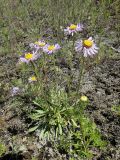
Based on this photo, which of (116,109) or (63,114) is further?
(116,109)

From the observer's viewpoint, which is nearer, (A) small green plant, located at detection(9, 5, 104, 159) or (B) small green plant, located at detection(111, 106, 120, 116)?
(A) small green plant, located at detection(9, 5, 104, 159)

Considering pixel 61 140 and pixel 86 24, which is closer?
pixel 61 140

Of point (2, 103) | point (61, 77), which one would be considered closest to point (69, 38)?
point (61, 77)

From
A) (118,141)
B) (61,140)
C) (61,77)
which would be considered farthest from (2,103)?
(118,141)

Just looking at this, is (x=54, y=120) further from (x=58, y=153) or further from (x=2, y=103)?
(x=2, y=103)

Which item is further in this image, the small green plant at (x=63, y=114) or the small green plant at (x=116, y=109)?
the small green plant at (x=116, y=109)

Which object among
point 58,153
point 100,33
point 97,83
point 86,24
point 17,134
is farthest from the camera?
point 86,24

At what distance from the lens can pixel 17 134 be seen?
3236 mm

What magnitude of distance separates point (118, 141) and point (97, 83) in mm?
1017

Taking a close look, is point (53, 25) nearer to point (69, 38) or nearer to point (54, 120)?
point (69, 38)

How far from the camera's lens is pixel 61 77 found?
3.90 m

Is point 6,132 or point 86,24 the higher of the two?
point 86,24

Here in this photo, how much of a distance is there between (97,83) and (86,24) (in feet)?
5.78

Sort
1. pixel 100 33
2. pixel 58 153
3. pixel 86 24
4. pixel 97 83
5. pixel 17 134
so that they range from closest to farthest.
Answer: pixel 58 153, pixel 17 134, pixel 97 83, pixel 100 33, pixel 86 24
